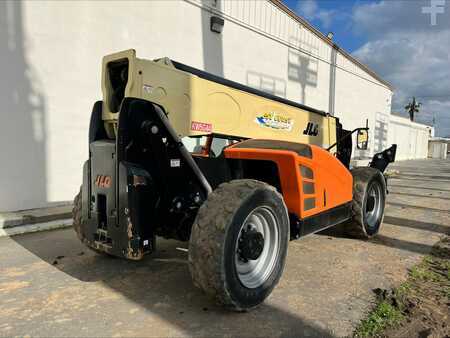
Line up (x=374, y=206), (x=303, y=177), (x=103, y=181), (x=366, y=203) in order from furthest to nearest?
(x=374, y=206)
(x=366, y=203)
(x=303, y=177)
(x=103, y=181)

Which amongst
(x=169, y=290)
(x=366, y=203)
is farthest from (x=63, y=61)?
(x=366, y=203)

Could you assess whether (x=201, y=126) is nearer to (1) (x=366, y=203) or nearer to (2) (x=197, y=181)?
(2) (x=197, y=181)

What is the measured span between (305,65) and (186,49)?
7.11 metres

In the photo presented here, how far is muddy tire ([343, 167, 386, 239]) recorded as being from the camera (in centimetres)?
565

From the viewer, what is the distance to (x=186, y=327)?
3066 mm

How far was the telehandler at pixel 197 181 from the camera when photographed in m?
3.19

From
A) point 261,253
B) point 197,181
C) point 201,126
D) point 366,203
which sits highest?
point 201,126

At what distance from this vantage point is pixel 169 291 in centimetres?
379

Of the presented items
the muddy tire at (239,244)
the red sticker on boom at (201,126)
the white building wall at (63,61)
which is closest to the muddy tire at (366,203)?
the muddy tire at (239,244)

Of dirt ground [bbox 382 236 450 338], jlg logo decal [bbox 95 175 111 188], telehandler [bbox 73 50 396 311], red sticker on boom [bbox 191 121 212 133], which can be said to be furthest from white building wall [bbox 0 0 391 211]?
dirt ground [bbox 382 236 450 338]

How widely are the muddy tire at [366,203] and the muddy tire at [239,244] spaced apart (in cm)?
233

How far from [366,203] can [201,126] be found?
10.6 ft

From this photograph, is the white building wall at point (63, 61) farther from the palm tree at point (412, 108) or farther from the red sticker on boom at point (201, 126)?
the palm tree at point (412, 108)

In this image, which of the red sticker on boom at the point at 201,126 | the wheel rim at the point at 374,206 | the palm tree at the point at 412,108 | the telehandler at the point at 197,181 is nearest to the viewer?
the telehandler at the point at 197,181
